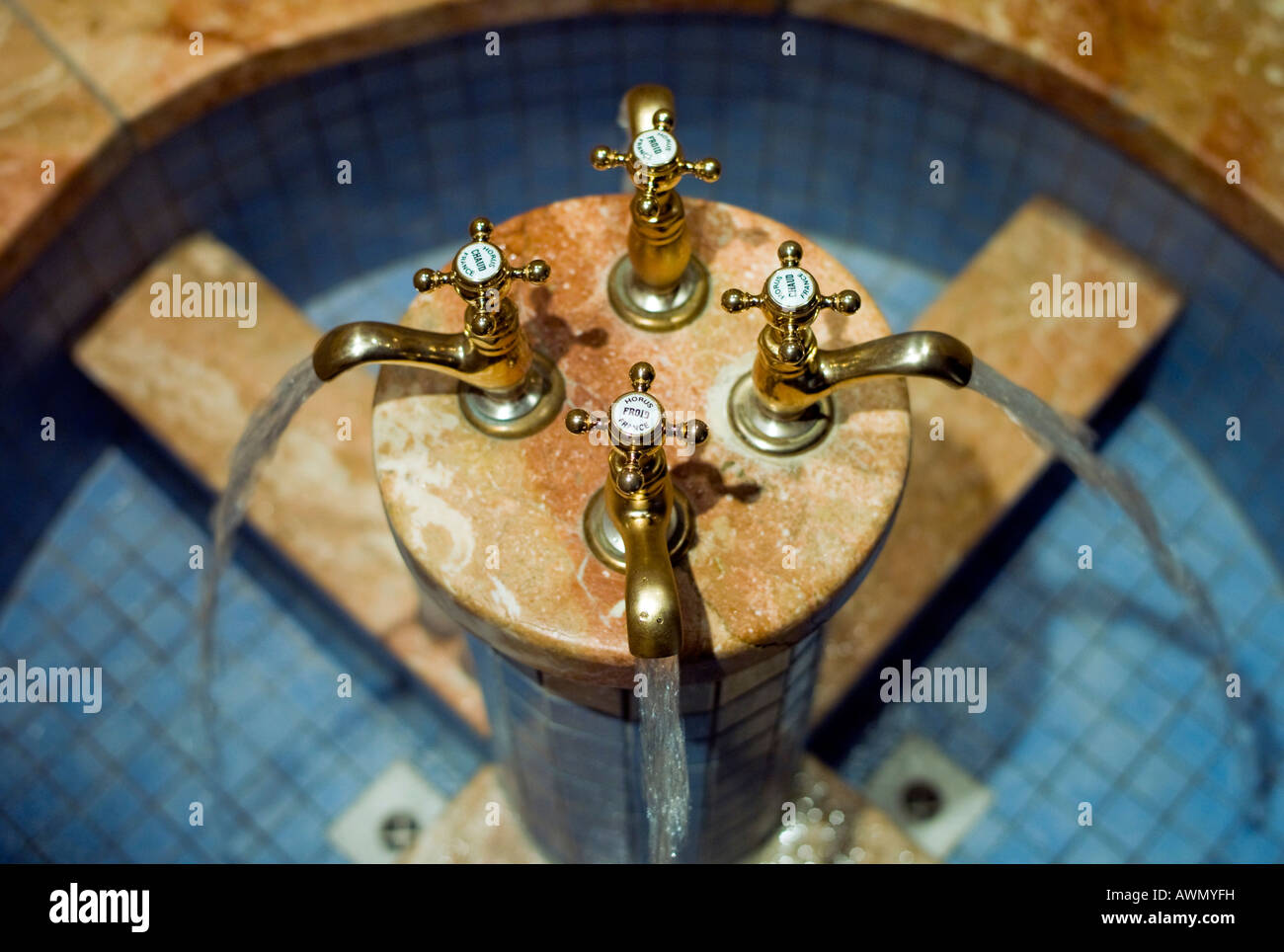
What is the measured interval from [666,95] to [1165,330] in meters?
1.27

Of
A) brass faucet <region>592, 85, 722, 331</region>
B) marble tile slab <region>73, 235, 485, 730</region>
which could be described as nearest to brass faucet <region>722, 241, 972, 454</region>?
brass faucet <region>592, 85, 722, 331</region>

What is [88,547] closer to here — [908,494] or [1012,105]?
[908,494]

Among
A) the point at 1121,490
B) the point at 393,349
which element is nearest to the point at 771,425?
the point at 393,349

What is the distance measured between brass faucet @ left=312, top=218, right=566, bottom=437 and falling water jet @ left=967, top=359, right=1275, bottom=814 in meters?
0.43

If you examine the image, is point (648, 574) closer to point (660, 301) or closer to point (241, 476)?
point (660, 301)

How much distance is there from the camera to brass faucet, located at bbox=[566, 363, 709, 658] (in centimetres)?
108

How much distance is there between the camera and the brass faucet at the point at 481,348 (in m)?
1.17

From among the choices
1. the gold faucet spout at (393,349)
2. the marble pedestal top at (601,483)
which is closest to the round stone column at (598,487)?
the marble pedestal top at (601,483)

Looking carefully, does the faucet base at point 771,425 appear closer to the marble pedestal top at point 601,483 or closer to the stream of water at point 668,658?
the marble pedestal top at point 601,483

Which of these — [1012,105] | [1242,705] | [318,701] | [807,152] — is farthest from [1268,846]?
[318,701]

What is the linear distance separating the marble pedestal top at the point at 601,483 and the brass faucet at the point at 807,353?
0.26ft

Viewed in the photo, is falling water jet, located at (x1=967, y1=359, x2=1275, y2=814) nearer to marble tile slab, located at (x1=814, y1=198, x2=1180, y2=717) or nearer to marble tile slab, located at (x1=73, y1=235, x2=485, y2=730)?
marble tile slab, located at (x1=814, y1=198, x2=1180, y2=717)
